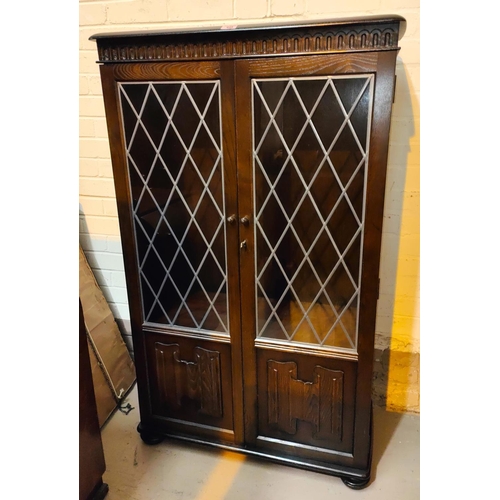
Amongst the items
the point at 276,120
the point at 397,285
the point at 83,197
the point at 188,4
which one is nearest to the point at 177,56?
the point at 276,120

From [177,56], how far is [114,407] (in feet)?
4.46

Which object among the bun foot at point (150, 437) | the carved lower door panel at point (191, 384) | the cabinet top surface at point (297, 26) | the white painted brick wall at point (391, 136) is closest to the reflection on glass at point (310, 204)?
the cabinet top surface at point (297, 26)

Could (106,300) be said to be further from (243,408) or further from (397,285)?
(397,285)

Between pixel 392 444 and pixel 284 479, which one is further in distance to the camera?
pixel 392 444

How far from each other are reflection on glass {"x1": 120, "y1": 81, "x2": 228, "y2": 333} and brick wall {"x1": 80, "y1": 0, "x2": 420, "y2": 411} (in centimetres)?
46

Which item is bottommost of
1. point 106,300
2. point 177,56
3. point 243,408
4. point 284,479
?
point 284,479

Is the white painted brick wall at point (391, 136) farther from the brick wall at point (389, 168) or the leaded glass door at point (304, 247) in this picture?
the leaded glass door at point (304, 247)

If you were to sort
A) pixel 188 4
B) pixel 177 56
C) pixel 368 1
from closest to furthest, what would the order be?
pixel 177 56, pixel 368 1, pixel 188 4

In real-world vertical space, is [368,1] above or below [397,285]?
above

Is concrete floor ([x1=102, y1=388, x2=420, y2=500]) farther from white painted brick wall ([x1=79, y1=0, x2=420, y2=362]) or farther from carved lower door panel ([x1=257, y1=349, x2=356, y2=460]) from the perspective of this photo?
white painted brick wall ([x1=79, y1=0, x2=420, y2=362])

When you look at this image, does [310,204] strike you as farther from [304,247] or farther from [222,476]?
[222,476]

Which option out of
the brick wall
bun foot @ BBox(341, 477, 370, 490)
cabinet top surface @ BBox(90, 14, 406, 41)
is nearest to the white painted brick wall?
the brick wall

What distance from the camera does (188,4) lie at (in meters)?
1.54
